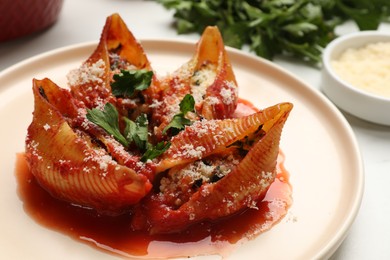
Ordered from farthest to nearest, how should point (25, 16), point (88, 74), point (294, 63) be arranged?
1. point (294, 63)
2. point (25, 16)
3. point (88, 74)

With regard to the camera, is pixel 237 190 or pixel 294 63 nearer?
pixel 237 190

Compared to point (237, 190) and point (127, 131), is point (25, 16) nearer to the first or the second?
point (127, 131)

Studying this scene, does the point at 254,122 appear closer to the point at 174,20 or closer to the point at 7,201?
the point at 7,201

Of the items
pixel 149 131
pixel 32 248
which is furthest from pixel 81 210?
pixel 149 131

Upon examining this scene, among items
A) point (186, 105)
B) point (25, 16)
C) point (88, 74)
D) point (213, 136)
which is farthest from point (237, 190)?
point (25, 16)

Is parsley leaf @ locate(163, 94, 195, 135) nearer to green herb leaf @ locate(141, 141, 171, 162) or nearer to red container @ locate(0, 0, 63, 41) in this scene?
green herb leaf @ locate(141, 141, 171, 162)

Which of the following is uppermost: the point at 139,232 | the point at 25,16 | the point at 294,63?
the point at 25,16

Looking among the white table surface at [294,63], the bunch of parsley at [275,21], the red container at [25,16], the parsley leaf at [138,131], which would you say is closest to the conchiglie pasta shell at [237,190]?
the parsley leaf at [138,131]
